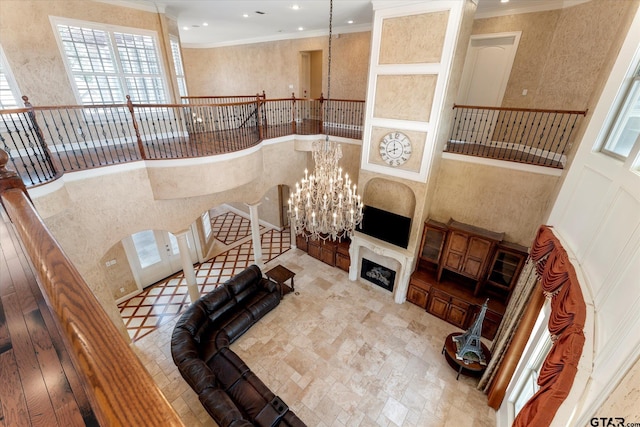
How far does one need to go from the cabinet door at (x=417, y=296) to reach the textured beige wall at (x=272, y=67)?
5624 mm

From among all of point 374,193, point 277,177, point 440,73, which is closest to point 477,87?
point 440,73

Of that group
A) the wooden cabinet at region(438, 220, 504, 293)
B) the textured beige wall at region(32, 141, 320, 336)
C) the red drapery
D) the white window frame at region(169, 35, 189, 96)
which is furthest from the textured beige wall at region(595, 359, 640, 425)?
the white window frame at region(169, 35, 189, 96)

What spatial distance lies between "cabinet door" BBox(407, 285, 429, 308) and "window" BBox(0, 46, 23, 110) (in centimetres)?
822

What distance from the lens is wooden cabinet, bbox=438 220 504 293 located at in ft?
17.7

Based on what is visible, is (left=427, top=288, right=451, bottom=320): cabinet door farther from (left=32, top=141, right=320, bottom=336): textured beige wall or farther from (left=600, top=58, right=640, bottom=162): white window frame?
(left=32, top=141, right=320, bottom=336): textured beige wall

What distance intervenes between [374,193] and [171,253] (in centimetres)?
589

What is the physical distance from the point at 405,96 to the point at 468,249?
10.9 ft

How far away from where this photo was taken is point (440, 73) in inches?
185

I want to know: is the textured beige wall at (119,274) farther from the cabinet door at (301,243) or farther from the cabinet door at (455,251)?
the cabinet door at (455,251)

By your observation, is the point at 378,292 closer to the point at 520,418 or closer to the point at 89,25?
the point at 520,418

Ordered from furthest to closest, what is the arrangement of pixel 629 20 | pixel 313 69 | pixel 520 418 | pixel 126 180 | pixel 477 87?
pixel 313 69 < pixel 477 87 < pixel 126 180 < pixel 629 20 < pixel 520 418

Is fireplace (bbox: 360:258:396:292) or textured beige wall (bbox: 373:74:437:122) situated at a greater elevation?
textured beige wall (bbox: 373:74:437:122)

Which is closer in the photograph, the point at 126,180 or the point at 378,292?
the point at 126,180

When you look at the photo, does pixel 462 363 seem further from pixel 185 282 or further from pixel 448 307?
pixel 185 282
